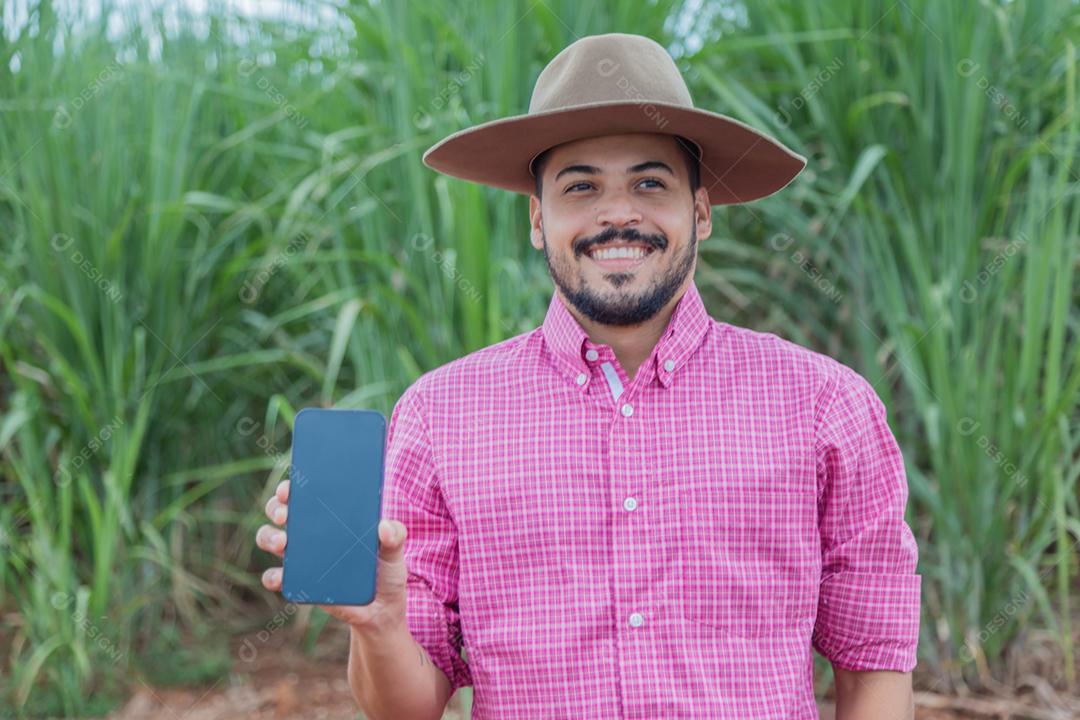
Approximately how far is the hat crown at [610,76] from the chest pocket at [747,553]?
55cm

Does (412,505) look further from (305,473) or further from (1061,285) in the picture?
(1061,285)

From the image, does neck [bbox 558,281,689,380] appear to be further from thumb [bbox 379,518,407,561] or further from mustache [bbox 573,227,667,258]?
thumb [bbox 379,518,407,561]

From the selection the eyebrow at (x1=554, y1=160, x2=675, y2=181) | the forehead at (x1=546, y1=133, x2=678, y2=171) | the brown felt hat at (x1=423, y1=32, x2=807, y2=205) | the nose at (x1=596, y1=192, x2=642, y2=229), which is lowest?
the nose at (x1=596, y1=192, x2=642, y2=229)

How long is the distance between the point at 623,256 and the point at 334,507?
561 mm

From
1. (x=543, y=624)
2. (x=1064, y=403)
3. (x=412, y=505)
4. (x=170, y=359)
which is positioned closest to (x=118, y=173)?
(x=170, y=359)

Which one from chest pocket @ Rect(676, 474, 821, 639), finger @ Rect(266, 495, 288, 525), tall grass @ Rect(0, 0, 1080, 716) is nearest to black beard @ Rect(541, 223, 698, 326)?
chest pocket @ Rect(676, 474, 821, 639)

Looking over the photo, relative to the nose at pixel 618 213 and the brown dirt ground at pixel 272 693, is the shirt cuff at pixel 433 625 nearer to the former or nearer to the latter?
the nose at pixel 618 213

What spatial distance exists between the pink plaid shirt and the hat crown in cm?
31

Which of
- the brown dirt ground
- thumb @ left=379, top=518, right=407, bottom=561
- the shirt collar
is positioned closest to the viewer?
thumb @ left=379, top=518, right=407, bottom=561

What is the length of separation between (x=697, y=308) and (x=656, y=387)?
0.14m

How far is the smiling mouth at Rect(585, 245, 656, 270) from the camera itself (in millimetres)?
1646

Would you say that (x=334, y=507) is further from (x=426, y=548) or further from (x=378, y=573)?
(x=426, y=548)

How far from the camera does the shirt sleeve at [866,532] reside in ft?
5.31

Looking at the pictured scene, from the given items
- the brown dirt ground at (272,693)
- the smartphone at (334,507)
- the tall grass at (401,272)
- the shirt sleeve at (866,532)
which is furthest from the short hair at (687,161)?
the brown dirt ground at (272,693)
